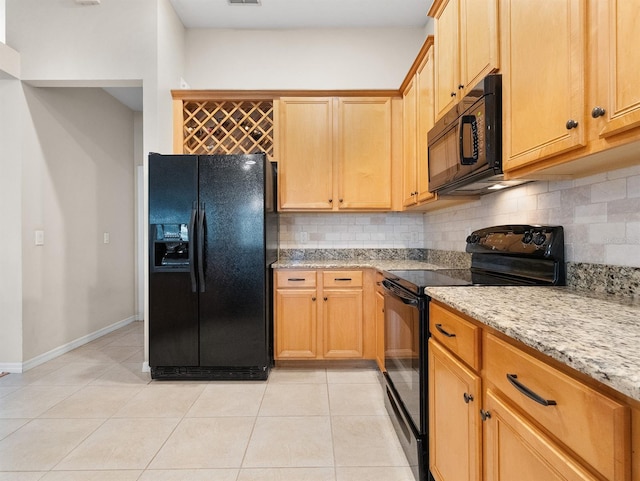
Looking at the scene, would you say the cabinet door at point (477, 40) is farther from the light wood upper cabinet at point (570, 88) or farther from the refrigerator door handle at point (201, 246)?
the refrigerator door handle at point (201, 246)

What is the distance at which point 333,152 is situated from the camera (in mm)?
2938

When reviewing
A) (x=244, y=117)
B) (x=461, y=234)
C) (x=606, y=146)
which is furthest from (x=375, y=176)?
(x=606, y=146)

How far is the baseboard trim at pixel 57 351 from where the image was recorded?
2.63 meters

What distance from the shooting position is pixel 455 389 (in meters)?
1.14

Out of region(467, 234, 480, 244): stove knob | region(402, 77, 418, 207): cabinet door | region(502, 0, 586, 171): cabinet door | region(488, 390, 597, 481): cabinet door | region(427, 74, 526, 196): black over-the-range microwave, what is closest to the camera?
region(488, 390, 597, 481): cabinet door

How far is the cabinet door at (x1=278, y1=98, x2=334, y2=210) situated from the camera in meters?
2.93

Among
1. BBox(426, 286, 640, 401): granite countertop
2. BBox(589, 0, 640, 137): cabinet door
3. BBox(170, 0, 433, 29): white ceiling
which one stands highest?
BBox(170, 0, 433, 29): white ceiling

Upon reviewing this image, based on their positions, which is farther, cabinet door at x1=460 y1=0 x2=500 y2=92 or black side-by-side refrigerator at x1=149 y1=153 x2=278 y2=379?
black side-by-side refrigerator at x1=149 y1=153 x2=278 y2=379

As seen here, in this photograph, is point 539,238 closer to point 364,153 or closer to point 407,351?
point 407,351

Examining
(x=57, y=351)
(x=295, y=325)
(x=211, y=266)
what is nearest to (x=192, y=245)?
(x=211, y=266)

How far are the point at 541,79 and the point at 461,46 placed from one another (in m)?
0.73

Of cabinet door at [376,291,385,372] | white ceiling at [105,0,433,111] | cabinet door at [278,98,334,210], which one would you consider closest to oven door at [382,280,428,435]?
cabinet door at [376,291,385,372]

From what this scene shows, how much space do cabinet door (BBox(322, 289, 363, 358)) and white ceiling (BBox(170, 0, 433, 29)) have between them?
2.53m

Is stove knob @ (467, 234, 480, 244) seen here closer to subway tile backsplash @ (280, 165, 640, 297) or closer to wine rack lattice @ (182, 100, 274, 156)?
subway tile backsplash @ (280, 165, 640, 297)
